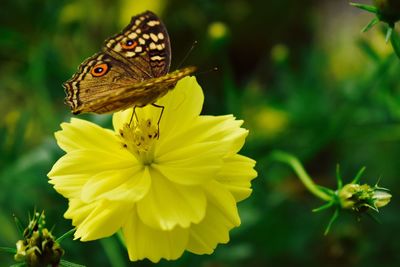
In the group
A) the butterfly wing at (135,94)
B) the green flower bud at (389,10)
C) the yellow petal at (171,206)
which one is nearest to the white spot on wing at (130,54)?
the butterfly wing at (135,94)

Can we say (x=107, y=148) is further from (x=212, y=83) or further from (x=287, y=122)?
(x=212, y=83)

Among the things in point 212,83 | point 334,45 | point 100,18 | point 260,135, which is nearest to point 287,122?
point 260,135

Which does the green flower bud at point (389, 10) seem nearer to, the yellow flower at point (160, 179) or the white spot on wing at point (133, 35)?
the yellow flower at point (160, 179)

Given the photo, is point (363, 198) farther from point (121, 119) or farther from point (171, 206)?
point (121, 119)

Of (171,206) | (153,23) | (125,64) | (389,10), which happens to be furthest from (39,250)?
(389,10)

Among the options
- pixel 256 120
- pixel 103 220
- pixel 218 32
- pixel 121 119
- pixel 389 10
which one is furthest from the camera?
pixel 256 120

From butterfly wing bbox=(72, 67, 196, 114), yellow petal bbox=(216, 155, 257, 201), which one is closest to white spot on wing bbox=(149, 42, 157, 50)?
butterfly wing bbox=(72, 67, 196, 114)

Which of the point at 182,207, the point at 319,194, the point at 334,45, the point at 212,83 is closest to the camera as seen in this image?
the point at 182,207
